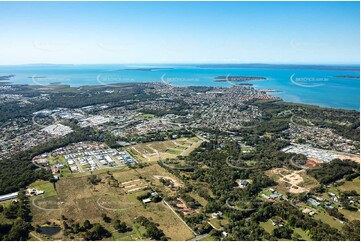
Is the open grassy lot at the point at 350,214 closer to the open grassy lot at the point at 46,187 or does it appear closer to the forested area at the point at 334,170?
the forested area at the point at 334,170

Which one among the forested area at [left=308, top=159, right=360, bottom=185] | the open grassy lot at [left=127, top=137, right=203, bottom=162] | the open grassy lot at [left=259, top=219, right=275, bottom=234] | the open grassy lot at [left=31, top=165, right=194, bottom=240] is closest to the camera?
the open grassy lot at [left=259, top=219, right=275, bottom=234]

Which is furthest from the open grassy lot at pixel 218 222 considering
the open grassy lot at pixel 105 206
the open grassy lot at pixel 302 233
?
the open grassy lot at pixel 302 233

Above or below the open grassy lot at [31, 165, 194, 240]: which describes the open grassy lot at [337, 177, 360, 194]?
above

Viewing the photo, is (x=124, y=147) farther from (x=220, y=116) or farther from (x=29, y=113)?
(x=29, y=113)

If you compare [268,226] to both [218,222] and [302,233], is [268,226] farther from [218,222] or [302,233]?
[218,222]

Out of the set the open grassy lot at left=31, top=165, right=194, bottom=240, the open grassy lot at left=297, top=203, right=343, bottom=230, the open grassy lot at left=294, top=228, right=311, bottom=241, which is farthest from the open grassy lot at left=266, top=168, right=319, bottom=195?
the open grassy lot at left=31, top=165, right=194, bottom=240

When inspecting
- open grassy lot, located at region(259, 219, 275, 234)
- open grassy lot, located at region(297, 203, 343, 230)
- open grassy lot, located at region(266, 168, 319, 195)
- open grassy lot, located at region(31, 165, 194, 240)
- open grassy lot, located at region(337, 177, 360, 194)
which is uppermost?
open grassy lot, located at region(337, 177, 360, 194)

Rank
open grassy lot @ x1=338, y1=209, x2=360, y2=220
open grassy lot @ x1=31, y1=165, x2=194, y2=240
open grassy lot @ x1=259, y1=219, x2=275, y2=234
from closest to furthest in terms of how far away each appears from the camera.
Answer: open grassy lot @ x1=259, y1=219, x2=275, y2=234 → open grassy lot @ x1=31, y1=165, x2=194, y2=240 → open grassy lot @ x1=338, y1=209, x2=360, y2=220

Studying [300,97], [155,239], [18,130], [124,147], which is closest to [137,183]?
[155,239]

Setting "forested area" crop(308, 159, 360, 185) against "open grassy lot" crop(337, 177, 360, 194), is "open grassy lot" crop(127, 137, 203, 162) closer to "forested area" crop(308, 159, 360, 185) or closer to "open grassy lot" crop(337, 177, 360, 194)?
"forested area" crop(308, 159, 360, 185)
